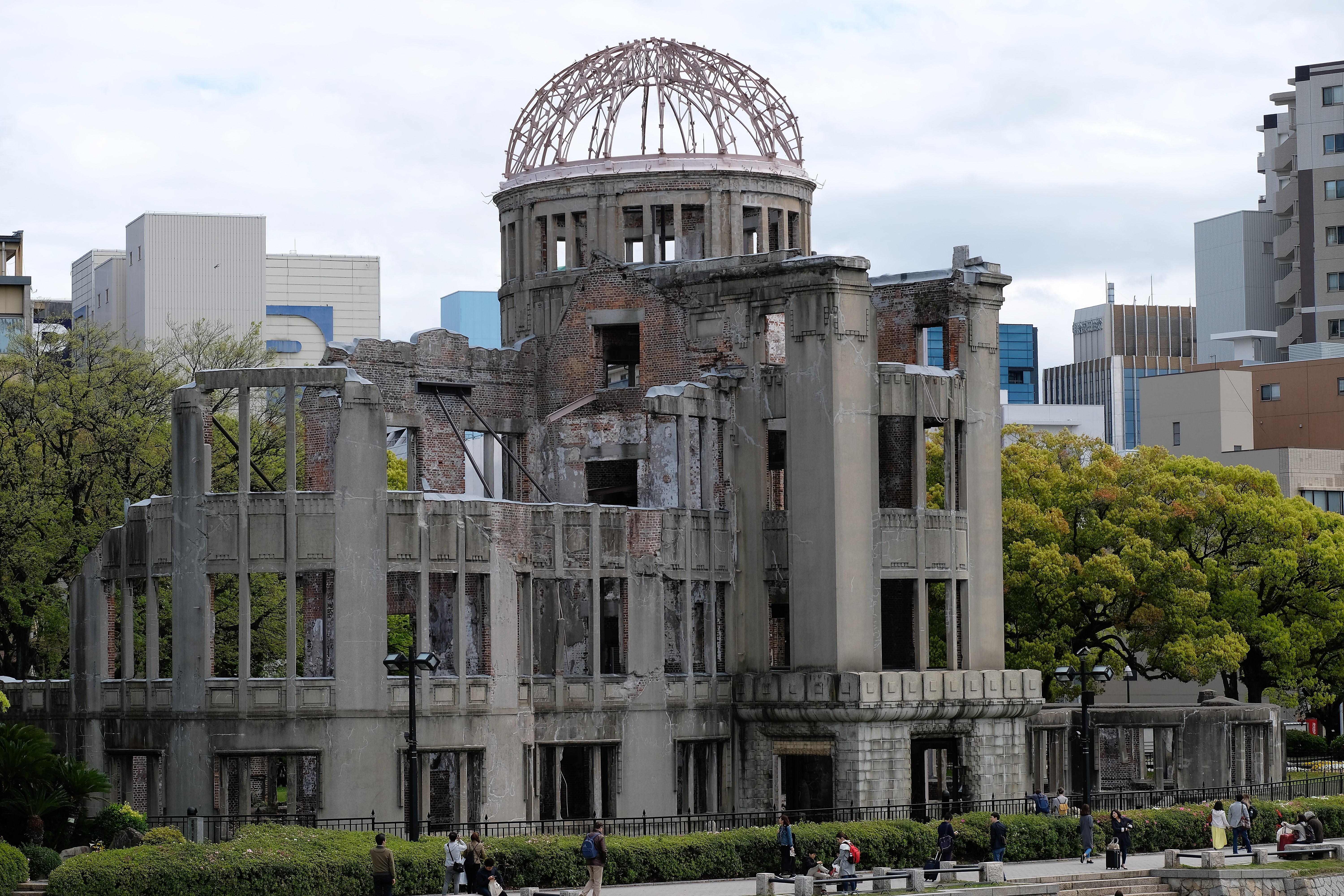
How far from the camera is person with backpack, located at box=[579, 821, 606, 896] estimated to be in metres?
38.6

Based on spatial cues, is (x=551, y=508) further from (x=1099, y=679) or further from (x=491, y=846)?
(x=1099, y=679)

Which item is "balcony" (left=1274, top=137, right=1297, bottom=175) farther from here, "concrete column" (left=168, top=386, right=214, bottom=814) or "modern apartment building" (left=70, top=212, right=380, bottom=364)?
"concrete column" (left=168, top=386, right=214, bottom=814)

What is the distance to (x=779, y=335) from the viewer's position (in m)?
60.4

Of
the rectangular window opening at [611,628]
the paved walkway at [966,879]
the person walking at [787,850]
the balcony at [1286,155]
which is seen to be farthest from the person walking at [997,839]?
the balcony at [1286,155]

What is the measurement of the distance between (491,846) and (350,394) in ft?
41.8

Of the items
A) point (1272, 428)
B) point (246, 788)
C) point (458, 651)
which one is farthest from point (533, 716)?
point (1272, 428)

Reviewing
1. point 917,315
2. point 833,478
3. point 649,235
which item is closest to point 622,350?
point 649,235

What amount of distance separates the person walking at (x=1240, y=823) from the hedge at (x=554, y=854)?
3.11 ft

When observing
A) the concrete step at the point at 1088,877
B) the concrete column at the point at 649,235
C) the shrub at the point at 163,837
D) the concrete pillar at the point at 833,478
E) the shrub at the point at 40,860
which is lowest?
the concrete step at the point at 1088,877

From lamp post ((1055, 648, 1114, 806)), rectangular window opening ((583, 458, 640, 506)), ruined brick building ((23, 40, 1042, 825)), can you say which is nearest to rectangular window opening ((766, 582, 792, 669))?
ruined brick building ((23, 40, 1042, 825))

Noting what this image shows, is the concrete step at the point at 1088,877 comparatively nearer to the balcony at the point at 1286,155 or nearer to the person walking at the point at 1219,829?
the person walking at the point at 1219,829

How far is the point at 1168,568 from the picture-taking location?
226 ft

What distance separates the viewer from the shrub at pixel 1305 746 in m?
82.4

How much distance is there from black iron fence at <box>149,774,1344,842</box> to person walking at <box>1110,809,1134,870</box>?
199 cm
